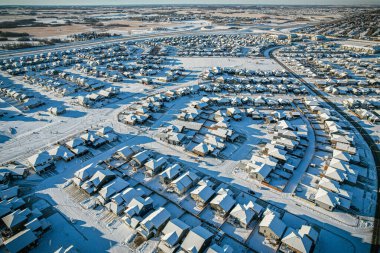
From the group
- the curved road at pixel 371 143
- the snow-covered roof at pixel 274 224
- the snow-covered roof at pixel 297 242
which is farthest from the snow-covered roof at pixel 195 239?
the curved road at pixel 371 143

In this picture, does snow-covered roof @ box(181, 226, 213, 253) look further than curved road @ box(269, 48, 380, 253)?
No

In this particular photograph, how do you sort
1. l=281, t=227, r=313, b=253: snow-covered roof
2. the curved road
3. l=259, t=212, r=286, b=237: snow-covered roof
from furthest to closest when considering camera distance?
the curved road
l=259, t=212, r=286, b=237: snow-covered roof
l=281, t=227, r=313, b=253: snow-covered roof

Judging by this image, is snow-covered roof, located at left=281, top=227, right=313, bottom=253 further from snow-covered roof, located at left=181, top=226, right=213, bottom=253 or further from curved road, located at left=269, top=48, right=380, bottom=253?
snow-covered roof, located at left=181, top=226, right=213, bottom=253

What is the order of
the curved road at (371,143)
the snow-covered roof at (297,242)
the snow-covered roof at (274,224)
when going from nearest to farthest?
the snow-covered roof at (297,242) → the snow-covered roof at (274,224) → the curved road at (371,143)

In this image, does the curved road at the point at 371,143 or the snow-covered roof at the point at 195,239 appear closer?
the snow-covered roof at the point at 195,239

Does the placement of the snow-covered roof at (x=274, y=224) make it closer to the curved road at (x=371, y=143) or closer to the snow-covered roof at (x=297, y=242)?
the snow-covered roof at (x=297, y=242)

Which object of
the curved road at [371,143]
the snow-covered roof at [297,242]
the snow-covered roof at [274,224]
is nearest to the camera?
the snow-covered roof at [297,242]

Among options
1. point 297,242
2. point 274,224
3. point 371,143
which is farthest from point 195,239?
point 371,143

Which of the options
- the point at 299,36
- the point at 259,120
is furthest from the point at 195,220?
the point at 299,36

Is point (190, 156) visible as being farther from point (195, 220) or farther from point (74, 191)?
point (74, 191)

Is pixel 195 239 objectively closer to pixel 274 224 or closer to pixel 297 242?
pixel 274 224

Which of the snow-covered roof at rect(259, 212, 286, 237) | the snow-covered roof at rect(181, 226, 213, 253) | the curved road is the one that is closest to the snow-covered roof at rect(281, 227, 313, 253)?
the snow-covered roof at rect(259, 212, 286, 237)
